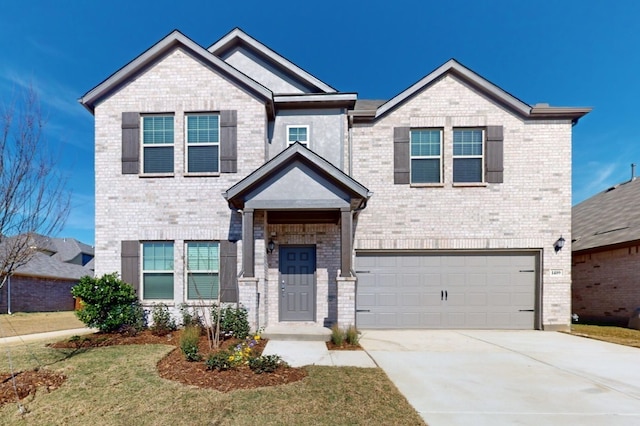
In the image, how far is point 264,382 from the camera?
4.70 m

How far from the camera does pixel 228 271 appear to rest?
841 centimetres

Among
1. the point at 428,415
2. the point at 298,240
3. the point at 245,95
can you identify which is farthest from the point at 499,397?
the point at 245,95

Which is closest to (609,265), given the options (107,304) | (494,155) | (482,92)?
(494,155)

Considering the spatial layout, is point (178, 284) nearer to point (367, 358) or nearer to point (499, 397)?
point (367, 358)

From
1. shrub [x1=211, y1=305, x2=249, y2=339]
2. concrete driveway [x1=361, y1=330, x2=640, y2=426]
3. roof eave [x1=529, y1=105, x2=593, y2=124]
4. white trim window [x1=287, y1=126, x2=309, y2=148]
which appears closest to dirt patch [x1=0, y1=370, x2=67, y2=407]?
shrub [x1=211, y1=305, x2=249, y2=339]

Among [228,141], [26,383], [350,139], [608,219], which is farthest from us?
[608,219]

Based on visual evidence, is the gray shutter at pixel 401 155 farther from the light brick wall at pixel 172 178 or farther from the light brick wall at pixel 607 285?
the light brick wall at pixel 607 285

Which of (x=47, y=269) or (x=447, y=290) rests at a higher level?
(x=447, y=290)

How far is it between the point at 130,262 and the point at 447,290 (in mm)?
9014

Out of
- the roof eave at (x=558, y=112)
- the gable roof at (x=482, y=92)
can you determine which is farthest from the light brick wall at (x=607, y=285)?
the gable roof at (x=482, y=92)

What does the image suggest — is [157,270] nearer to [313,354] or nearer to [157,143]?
[157,143]

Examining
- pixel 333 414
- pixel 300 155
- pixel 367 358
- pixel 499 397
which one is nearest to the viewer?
pixel 333 414

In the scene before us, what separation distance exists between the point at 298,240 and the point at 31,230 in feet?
18.8

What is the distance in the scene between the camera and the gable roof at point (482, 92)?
9.23 meters
